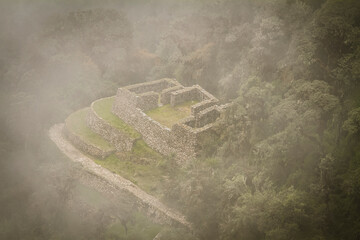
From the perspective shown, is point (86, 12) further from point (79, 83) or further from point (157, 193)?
point (157, 193)

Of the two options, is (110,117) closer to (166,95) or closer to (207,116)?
(166,95)

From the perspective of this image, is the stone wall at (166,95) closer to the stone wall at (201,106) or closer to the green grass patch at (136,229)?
the stone wall at (201,106)

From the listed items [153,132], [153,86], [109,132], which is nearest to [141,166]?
[153,132]

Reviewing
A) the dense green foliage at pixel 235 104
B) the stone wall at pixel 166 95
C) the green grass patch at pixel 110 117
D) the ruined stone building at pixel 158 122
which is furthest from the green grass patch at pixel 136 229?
the stone wall at pixel 166 95

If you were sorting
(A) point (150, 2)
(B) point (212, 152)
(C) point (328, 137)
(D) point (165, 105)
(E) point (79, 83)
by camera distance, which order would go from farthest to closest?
(A) point (150, 2), (E) point (79, 83), (D) point (165, 105), (B) point (212, 152), (C) point (328, 137)

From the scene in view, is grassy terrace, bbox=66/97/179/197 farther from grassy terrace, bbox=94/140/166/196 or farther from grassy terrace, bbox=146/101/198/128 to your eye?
grassy terrace, bbox=146/101/198/128

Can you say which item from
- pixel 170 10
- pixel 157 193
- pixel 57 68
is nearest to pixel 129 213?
pixel 157 193

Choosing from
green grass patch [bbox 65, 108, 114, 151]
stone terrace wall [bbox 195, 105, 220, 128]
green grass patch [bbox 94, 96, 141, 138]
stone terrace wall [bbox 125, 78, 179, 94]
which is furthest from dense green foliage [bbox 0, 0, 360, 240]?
green grass patch [bbox 94, 96, 141, 138]
